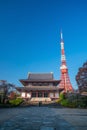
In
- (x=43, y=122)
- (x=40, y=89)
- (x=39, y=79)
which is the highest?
(x=39, y=79)

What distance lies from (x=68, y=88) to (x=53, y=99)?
1088 centimetres

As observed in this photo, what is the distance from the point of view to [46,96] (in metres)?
38.7

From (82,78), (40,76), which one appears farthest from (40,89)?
(82,78)

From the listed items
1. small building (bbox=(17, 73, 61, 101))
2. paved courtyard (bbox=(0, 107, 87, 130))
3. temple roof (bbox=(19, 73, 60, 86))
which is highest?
temple roof (bbox=(19, 73, 60, 86))

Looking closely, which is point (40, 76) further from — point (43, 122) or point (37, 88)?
point (43, 122)

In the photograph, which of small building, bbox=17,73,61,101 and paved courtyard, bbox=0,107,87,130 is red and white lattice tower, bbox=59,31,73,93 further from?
paved courtyard, bbox=0,107,87,130

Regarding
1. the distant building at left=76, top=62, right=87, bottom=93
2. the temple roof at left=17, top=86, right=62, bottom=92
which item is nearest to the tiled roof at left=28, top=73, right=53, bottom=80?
the temple roof at left=17, top=86, right=62, bottom=92

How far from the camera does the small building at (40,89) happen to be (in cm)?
3775

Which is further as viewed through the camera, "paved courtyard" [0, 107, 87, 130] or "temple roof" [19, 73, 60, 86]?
"temple roof" [19, 73, 60, 86]

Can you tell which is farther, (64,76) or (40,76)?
(64,76)

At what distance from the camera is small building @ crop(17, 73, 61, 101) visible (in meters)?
37.8

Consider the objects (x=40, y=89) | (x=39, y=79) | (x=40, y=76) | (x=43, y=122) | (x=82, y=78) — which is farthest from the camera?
(x=40, y=76)

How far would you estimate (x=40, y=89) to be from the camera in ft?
124

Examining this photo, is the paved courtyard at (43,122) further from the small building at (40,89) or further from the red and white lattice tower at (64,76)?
the red and white lattice tower at (64,76)
